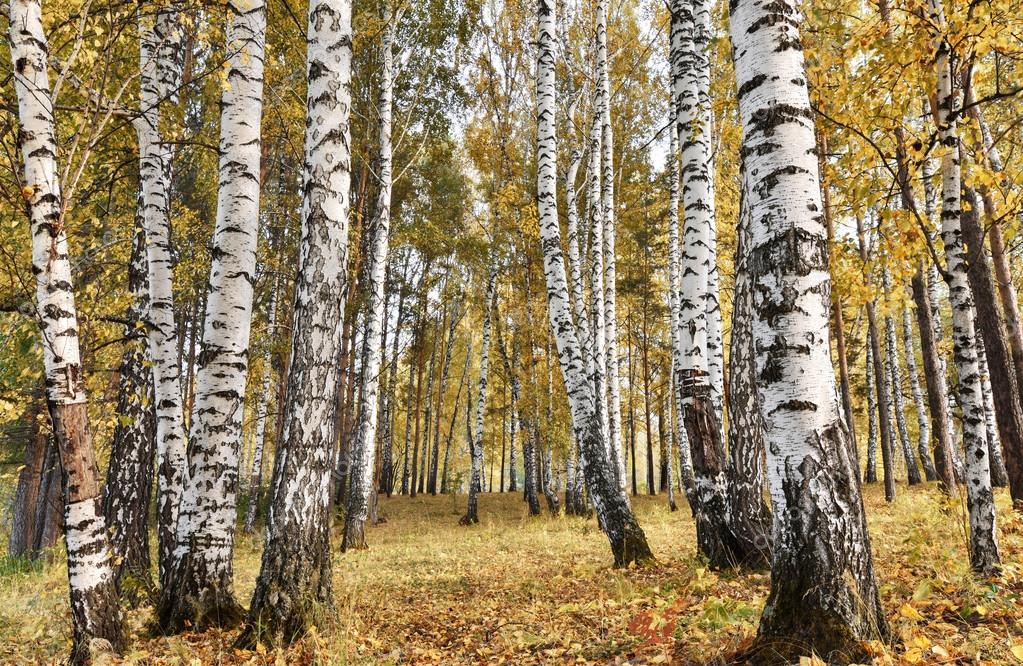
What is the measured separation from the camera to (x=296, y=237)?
47.7 ft

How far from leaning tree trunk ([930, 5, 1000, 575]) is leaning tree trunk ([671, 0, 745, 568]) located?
1942 mm

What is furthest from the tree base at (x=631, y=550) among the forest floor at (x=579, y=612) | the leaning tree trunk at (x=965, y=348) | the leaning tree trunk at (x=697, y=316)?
the leaning tree trunk at (x=965, y=348)

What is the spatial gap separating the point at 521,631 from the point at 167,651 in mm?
2464

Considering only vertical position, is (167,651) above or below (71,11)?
below

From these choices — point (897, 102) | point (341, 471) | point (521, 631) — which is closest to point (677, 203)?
point (897, 102)

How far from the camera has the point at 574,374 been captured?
20.9 ft

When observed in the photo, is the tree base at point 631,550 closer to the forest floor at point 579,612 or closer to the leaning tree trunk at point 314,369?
the forest floor at point 579,612

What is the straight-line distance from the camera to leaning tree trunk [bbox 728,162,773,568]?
529 centimetres

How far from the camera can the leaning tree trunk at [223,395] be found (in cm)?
433

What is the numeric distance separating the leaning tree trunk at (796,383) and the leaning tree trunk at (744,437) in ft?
8.15

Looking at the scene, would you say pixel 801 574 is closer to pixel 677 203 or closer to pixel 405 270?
pixel 677 203

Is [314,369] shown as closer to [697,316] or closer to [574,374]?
[574,374]

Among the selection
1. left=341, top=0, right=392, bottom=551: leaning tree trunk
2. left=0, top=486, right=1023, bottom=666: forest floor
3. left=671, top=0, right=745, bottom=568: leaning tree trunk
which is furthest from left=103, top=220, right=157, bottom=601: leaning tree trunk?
left=671, top=0, right=745, bottom=568: leaning tree trunk

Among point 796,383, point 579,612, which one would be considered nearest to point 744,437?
point 579,612
